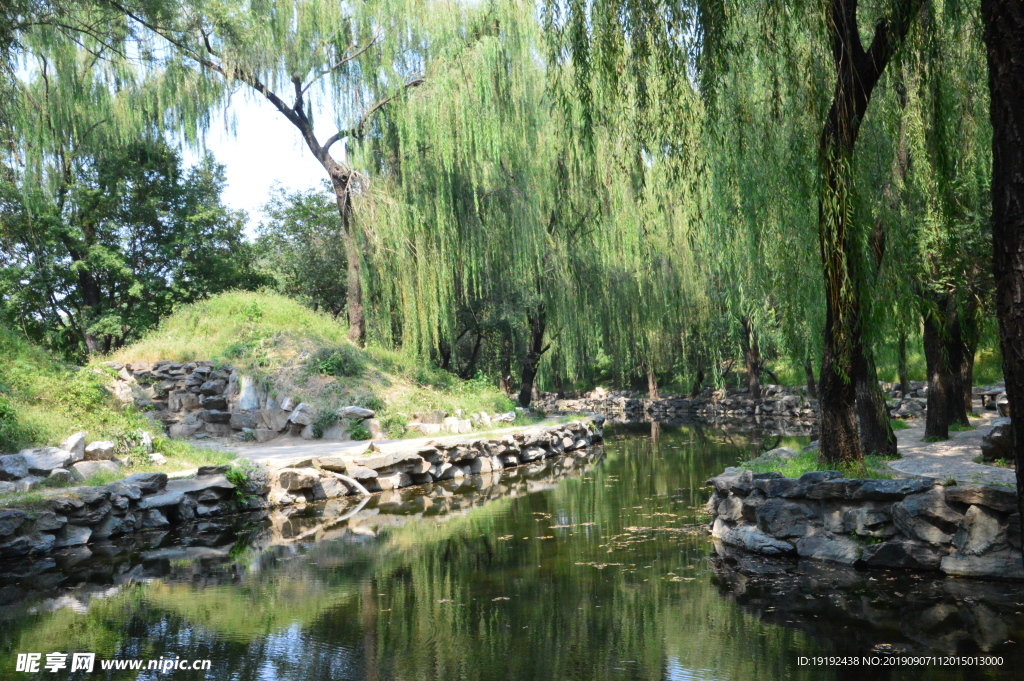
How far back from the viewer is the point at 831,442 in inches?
262

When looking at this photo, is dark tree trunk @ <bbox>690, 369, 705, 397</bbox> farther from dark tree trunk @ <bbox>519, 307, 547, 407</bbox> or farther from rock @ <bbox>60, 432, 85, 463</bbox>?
rock @ <bbox>60, 432, 85, 463</bbox>

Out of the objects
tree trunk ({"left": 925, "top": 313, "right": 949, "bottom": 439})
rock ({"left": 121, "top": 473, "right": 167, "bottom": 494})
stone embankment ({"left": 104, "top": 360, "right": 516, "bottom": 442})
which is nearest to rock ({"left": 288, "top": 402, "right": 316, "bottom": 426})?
stone embankment ({"left": 104, "top": 360, "right": 516, "bottom": 442})

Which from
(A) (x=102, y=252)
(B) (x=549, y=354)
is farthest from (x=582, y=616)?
(B) (x=549, y=354)

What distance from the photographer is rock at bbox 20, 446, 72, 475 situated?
8.19 meters

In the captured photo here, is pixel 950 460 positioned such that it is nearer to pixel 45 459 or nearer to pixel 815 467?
pixel 815 467

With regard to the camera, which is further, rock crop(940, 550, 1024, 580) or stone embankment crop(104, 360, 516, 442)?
stone embankment crop(104, 360, 516, 442)

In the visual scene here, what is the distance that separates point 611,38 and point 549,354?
707 inches

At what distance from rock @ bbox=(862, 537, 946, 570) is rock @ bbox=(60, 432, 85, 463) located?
848cm

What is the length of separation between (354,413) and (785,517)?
918cm

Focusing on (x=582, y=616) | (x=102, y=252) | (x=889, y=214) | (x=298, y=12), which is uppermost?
(x=298, y=12)

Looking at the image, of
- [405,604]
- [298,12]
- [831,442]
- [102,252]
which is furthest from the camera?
[102,252]

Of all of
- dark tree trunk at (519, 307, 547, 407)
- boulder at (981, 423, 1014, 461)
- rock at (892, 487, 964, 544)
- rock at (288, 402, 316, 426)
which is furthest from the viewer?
dark tree trunk at (519, 307, 547, 407)

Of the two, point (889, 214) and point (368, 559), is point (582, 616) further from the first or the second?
point (889, 214)

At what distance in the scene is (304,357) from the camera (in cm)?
1542
